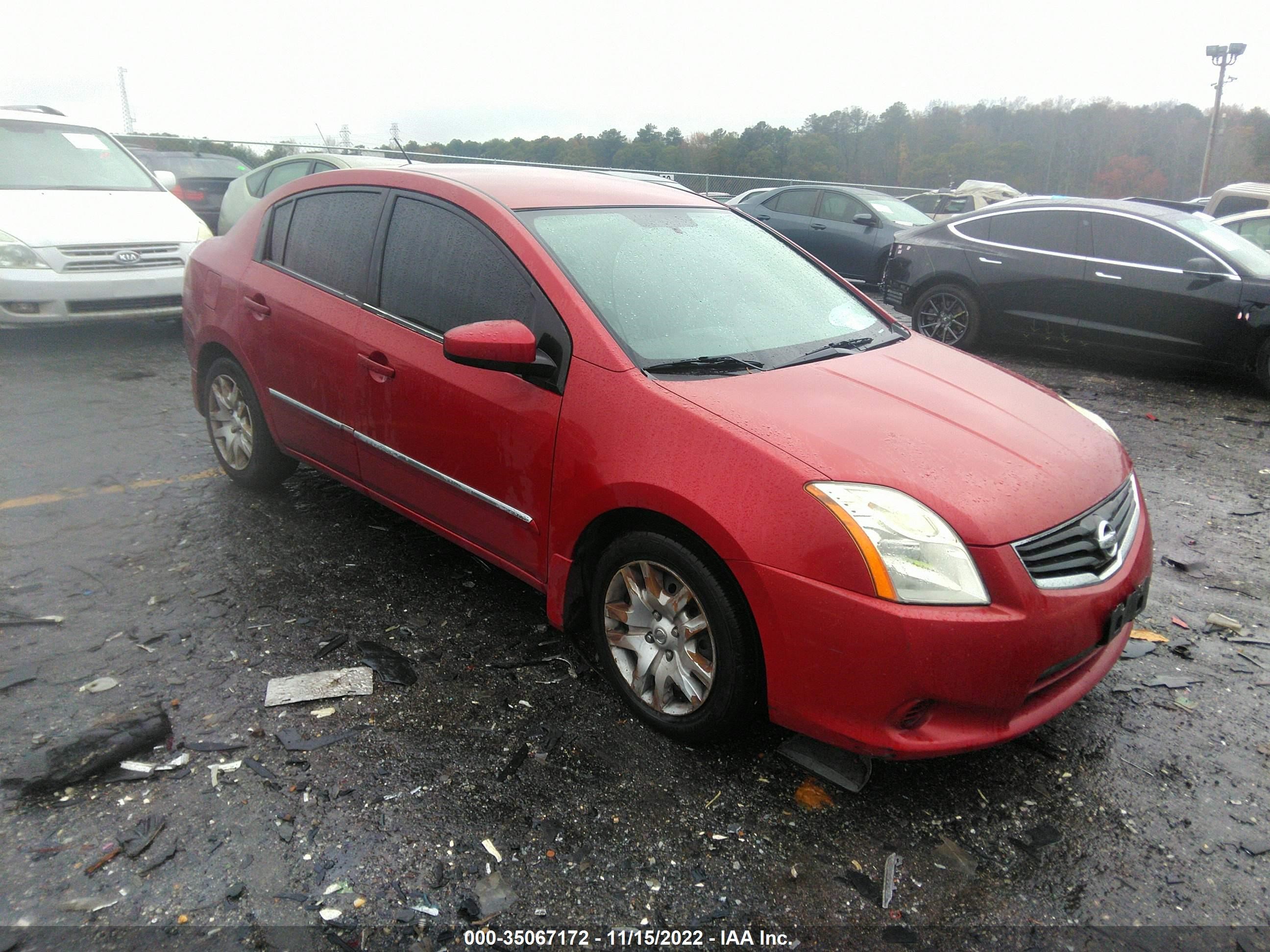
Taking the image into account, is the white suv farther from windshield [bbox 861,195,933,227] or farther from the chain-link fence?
windshield [bbox 861,195,933,227]

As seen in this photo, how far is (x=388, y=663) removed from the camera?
10.8 ft

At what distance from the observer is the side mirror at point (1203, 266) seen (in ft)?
25.2

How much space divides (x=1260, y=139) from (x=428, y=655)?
195 feet

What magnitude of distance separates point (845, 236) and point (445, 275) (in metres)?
10.4

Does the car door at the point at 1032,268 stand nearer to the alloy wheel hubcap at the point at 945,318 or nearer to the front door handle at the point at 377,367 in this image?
the alloy wheel hubcap at the point at 945,318

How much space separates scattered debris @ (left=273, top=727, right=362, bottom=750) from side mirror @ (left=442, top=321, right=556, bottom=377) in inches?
50.1

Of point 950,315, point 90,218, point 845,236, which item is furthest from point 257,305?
point 845,236

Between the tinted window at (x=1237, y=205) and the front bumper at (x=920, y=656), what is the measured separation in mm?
14846

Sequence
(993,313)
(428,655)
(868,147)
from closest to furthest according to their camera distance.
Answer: (428,655) < (993,313) < (868,147)

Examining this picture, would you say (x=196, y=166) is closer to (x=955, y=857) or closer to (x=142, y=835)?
(x=142, y=835)

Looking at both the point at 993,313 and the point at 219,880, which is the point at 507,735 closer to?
the point at 219,880

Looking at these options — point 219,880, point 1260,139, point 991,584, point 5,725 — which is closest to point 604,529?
point 991,584

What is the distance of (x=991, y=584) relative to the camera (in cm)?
235

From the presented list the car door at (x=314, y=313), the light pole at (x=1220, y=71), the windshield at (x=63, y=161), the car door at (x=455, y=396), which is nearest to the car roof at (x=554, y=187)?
the car door at (x=455, y=396)
